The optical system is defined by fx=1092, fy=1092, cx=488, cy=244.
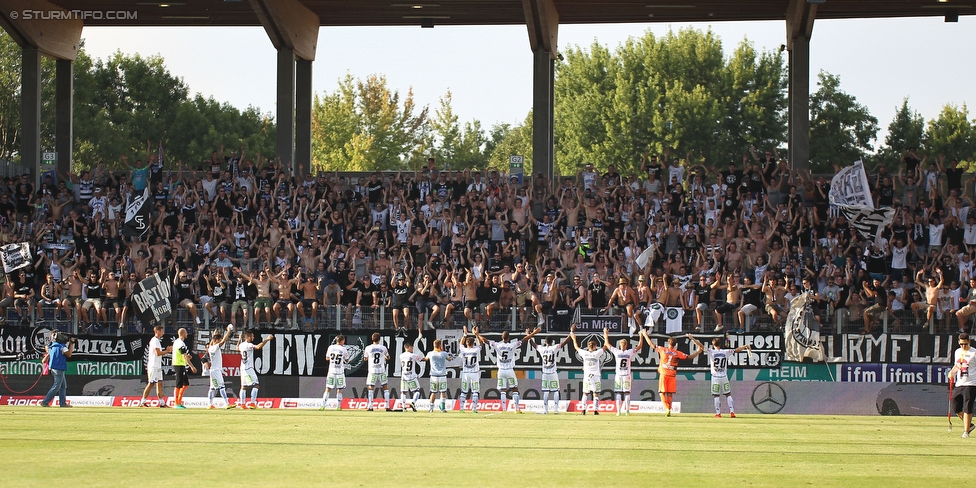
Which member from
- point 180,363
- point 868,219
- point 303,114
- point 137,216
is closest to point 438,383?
point 180,363

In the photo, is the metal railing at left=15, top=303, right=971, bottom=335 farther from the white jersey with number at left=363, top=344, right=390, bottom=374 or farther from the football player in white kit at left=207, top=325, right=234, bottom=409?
the white jersey with number at left=363, top=344, right=390, bottom=374

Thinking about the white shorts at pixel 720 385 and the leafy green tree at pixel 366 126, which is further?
the leafy green tree at pixel 366 126

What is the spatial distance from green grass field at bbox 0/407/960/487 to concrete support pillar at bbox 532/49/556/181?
15.8 m

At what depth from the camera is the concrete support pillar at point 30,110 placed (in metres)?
39.3

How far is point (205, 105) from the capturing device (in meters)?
77.8

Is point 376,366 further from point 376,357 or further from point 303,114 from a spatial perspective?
point 303,114

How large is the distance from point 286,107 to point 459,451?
24.6 meters

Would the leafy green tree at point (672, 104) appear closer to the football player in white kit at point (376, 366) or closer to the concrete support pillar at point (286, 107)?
the concrete support pillar at point (286, 107)

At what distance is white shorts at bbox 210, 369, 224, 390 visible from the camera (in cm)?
2786

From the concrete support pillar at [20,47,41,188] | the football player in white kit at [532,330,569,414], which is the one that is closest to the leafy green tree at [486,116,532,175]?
the concrete support pillar at [20,47,41,188]

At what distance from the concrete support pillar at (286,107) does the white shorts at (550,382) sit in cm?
1487

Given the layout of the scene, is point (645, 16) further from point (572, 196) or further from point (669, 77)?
point (669, 77)

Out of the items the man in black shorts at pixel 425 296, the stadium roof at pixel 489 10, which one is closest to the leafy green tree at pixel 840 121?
the stadium roof at pixel 489 10

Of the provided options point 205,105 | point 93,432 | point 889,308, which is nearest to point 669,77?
point 205,105
